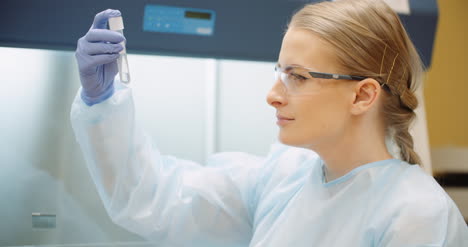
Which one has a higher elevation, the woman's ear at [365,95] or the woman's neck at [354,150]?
the woman's ear at [365,95]

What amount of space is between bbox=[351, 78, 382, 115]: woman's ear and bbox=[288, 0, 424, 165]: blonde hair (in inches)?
0.6

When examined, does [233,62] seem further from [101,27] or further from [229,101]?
[101,27]

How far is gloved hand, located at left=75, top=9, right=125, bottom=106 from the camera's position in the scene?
102cm

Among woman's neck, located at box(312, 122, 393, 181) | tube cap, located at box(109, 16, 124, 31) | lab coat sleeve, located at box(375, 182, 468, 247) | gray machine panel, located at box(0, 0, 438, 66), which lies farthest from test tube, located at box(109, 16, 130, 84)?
lab coat sleeve, located at box(375, 182, 468, 247)

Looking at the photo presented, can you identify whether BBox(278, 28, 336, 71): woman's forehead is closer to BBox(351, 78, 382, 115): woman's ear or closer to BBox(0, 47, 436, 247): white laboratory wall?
BBox(351, 78, 382, 115): woman's ear

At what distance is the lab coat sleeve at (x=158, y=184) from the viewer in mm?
1109

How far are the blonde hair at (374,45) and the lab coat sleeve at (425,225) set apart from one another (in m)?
0.19

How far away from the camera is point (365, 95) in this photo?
1.03 metres

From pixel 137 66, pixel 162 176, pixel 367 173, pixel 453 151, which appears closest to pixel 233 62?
pixel 137 66

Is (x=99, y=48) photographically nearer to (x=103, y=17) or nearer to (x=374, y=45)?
(x=103, y=17)

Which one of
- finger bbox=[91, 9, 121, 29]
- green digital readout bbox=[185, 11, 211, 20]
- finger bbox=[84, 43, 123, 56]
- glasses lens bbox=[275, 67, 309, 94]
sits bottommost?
glasses lens bbox=[275, 67, 309, 94]

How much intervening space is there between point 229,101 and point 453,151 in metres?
1.09

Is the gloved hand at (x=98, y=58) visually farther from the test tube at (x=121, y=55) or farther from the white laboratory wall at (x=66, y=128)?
the white laboratory wall at (x=66, y=128)

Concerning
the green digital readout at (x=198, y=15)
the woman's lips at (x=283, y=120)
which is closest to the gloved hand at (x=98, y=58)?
the green digital readout at (x=198, y=15)
